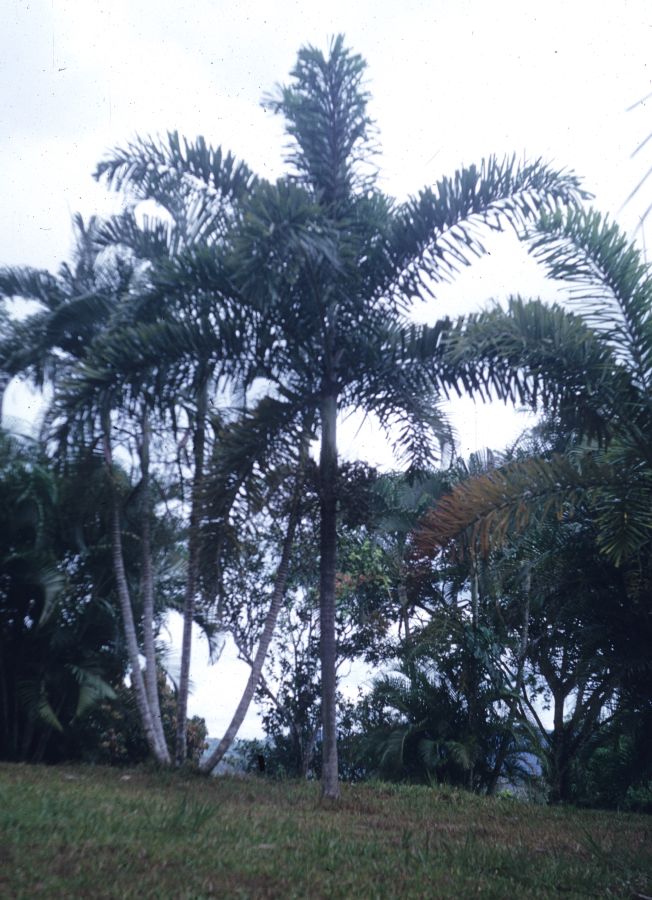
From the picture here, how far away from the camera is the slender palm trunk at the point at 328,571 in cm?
1041

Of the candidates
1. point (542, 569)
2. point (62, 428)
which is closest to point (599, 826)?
point (542, 569)

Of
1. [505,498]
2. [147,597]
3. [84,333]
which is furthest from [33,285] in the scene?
[505,498]

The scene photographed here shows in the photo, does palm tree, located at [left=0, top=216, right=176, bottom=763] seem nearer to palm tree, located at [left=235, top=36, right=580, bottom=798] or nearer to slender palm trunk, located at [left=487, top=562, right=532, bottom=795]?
palm tree, located at [left=235, top=36, right=580, bottom=798]

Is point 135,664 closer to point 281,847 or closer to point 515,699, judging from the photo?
point 515,699

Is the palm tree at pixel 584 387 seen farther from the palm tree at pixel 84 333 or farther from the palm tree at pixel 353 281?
the palm tree at pixel 84 333

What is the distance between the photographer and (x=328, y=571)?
35.3 ft

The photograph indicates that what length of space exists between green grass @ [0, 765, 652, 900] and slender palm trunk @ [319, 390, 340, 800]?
2.64 ft

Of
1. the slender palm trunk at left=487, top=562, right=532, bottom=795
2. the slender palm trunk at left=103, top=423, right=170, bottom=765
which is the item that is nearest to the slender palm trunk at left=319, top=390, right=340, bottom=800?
the slender palm trunk at left=103, top=423, right=170, bottom=765

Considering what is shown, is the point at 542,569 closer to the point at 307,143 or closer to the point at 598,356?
the point at 598,356

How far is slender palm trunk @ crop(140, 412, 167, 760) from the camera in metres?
12.7

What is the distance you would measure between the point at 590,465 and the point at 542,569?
5.40 meters

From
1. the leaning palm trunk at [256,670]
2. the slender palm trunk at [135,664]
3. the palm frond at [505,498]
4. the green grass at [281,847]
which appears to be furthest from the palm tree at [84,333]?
the palm frond at [505,498]

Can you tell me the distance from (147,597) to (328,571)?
3303 mm

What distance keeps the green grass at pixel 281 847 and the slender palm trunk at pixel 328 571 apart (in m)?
0.81
